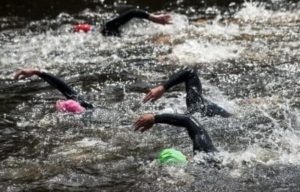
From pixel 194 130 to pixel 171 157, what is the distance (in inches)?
15.2

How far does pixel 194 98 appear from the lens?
7781mm

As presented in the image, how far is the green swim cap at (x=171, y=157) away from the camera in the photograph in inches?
247

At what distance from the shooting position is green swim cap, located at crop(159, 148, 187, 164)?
6270 millimetres

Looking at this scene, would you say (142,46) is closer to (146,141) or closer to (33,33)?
(33,33)

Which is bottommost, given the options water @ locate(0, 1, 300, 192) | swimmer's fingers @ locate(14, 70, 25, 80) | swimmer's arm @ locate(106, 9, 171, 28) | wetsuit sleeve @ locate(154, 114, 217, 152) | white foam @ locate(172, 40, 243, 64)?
water @ locate(0, 1, 300, 192)

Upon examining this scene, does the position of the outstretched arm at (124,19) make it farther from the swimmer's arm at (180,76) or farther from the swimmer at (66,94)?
the swimmer's arm at (180,76)

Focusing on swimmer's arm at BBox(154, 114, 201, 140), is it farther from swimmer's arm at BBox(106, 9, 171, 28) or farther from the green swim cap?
swimmer's arm at BBox(106, 9, 171, 28)

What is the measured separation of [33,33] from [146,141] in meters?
8.48

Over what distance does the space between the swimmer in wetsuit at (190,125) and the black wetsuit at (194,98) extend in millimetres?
1145

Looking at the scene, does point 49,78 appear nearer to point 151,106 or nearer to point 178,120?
point 151,106

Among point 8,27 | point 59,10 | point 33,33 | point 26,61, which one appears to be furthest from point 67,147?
point 59,10

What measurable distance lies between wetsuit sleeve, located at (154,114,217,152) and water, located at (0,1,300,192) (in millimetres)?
117

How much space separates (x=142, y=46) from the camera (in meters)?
12.3

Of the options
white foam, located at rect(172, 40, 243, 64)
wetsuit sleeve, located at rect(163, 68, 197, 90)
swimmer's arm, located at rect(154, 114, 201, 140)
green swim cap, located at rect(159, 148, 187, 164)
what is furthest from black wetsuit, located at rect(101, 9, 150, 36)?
green swim cap, located at rect(159, 148, 187, 164)
